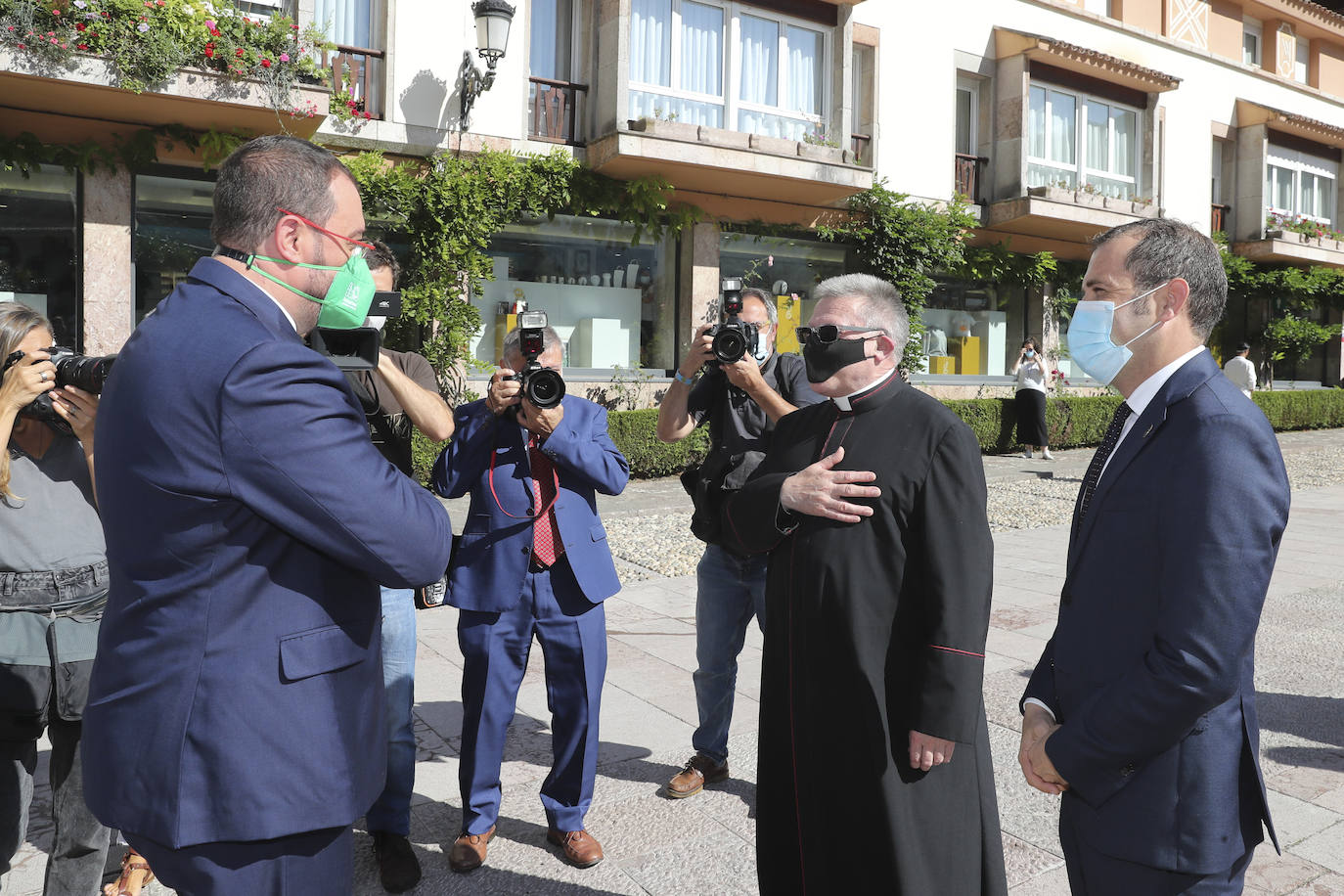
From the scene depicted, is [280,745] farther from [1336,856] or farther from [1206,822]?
[1336,856]

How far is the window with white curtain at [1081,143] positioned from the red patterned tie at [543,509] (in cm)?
1737

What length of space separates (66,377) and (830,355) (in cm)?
224

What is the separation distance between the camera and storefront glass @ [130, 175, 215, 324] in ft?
38.1

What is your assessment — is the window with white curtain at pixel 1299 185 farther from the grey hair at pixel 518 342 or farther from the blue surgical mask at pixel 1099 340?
the blue surgical mask at pixel 1099 340

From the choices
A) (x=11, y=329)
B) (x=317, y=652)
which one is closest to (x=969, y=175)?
(x=11, y=329)

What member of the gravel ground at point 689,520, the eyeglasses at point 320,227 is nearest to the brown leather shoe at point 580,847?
the eyeglasses at point 320,227

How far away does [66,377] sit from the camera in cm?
285

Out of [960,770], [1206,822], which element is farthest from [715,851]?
[1206,822]

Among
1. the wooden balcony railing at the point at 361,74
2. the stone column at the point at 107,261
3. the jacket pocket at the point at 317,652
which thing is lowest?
the jacket pocket at the point at 317,652

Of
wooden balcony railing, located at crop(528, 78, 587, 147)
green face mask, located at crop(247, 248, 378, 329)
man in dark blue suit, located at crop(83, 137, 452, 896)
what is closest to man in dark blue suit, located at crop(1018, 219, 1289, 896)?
man in dark blue suit, located at crop(83, 137, 452, 896)

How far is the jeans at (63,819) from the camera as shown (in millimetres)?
2936

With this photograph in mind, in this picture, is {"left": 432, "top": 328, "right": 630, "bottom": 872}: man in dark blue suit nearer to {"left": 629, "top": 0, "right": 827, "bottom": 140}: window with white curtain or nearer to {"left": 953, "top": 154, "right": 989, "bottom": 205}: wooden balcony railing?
{"left": 629, "top": 0, "right": 827, "bottom": 140}: window with white curtain

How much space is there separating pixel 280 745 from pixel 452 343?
1114cm

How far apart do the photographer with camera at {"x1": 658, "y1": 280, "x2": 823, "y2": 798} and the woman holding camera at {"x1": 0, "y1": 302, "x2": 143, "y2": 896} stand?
2142 millimetres
